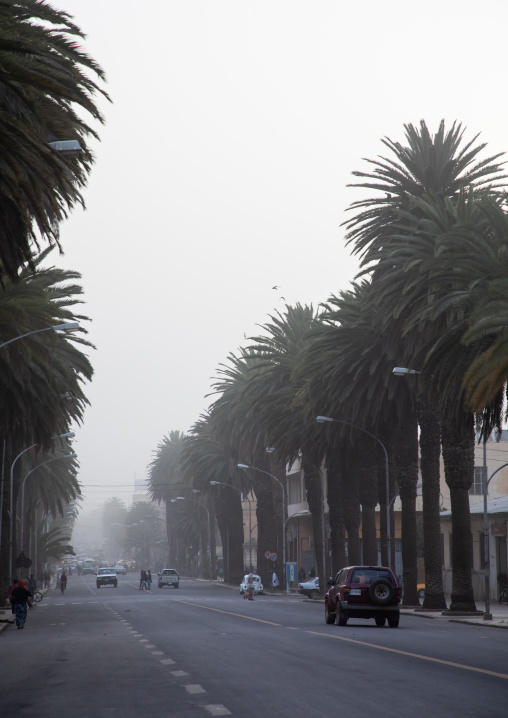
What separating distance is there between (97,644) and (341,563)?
116 feet

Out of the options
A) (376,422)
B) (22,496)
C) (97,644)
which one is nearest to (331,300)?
(376,422)

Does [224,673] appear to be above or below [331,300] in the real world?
below

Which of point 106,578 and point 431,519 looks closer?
point 431,519

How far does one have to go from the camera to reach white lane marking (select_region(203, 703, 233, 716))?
36.4 feet

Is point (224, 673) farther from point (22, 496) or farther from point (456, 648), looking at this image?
point (22, 496)

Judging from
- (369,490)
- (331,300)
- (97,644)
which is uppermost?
(331,300)

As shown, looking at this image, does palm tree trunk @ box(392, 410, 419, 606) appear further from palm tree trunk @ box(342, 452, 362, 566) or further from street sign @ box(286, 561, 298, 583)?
street sign @ box(286, 561, 298, 583)

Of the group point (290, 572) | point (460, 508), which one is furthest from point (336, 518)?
point (460, 508)

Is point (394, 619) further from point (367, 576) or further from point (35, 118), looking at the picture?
point (35, 118)

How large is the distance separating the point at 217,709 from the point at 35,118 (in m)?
10.3

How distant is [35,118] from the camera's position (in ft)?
57.1

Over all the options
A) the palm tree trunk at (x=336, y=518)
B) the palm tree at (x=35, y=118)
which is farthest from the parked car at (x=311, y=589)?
the palm tree at (x=35, y=118)

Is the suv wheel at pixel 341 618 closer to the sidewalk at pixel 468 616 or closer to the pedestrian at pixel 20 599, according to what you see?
the sidewalk at pixel 468 616

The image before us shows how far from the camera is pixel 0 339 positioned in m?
32.8
